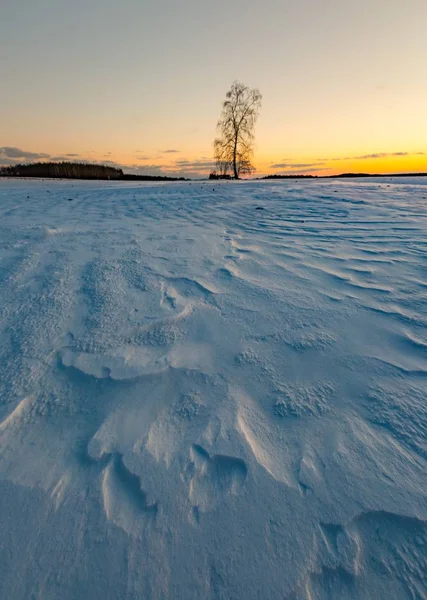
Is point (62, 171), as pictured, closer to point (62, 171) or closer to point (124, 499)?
point (62, 171)

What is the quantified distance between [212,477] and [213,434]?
0.50ft

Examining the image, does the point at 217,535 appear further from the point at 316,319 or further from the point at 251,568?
the point at 316,319

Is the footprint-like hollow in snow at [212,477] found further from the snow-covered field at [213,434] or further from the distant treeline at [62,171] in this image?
the distant treeline at [62,171]

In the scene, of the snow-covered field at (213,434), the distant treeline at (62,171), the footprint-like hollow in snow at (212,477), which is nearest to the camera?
the snow-covered field at (213,434)

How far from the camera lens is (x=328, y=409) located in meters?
1.21

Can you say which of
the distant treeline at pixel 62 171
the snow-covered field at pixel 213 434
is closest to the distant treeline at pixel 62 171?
the distant treeline at pixel 62 171

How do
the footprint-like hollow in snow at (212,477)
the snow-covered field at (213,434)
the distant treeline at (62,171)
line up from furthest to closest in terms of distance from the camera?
the distant treeline at (62,171), the footprint-like hollow in snow at (212,477), the snow-covered field at (213,434)

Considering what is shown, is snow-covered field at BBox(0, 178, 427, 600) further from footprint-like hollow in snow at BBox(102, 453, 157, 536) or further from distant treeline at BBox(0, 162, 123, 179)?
distant treeline at BBox(0, 162, 123, 179)

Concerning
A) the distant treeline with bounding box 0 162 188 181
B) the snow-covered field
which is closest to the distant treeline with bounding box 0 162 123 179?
the distant treeline with bounding box 0 162 188 181

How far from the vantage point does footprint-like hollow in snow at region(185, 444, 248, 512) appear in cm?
92

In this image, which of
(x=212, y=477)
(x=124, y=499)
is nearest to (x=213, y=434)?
(x=212, y=477)

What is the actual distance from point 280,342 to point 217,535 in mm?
925

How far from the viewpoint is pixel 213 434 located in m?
1.11

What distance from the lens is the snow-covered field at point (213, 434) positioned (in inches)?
30.6
